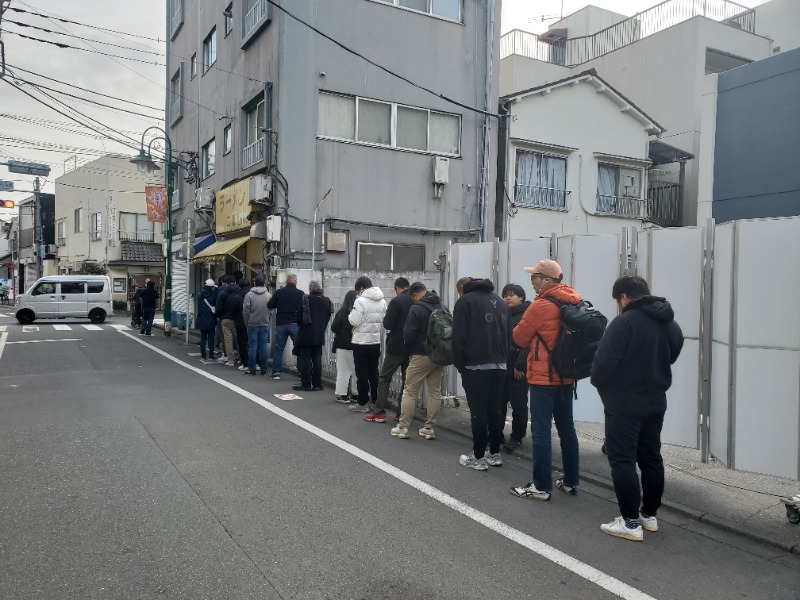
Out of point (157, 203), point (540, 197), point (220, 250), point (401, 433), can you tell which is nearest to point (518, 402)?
point (401, 433)

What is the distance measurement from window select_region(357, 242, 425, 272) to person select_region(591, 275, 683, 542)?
1120 centimetres

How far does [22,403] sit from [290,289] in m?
4.30

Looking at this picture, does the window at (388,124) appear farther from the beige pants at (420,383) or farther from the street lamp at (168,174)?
the beige pants at (420,383)

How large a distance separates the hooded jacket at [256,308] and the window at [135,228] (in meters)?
29.6

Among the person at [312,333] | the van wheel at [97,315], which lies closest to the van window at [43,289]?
the van wheel at [97,315]

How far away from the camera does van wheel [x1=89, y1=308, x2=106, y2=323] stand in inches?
1016

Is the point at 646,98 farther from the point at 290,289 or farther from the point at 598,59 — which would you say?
the point at 290,289

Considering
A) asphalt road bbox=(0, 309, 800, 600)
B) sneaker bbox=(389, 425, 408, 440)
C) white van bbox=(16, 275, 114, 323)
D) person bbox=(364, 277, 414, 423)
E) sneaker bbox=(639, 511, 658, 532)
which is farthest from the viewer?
white van bbox=(16, 275, 114, 323)

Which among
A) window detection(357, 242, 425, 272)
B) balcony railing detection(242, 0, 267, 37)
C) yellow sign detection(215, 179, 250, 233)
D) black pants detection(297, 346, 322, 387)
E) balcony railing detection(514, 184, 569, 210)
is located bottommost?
black pants detection(297, 346, 322, 387)

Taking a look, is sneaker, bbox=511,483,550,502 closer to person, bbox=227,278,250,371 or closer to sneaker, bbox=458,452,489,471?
sneaker, bbox=458,452,489,471

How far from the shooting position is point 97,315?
25938 millimetres

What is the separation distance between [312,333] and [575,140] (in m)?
12.3

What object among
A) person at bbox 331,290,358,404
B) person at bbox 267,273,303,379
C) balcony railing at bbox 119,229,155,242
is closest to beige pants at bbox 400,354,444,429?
person at bbox 331,290,358,404

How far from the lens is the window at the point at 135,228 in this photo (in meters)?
37.9
